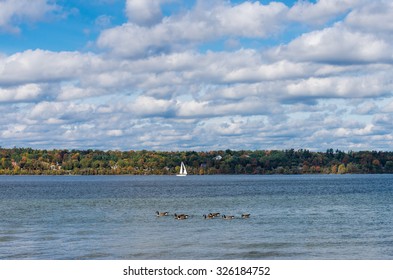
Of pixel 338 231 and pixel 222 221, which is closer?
pixel 338 231

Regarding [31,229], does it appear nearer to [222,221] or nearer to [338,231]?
[222,221]

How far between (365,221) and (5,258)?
120 ft

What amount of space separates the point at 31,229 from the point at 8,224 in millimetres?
6023

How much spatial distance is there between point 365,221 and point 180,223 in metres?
18.6

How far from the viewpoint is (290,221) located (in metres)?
62.0
